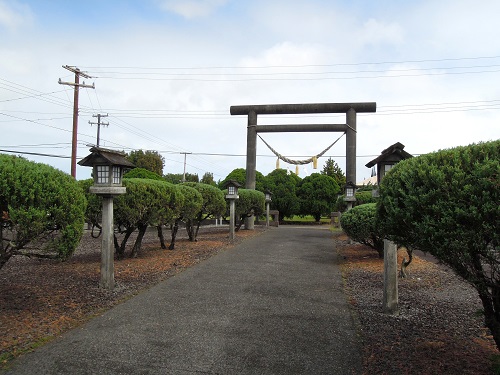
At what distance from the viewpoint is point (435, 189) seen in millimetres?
3008

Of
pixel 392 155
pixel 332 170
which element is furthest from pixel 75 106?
pixel 332 170

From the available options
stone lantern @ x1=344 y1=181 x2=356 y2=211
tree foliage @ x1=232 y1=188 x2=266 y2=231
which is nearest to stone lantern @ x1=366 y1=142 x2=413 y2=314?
stone lantern @ x1=344 y1=181 x2=356 y2=211

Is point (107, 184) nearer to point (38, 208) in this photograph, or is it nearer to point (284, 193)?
point (38, 208)

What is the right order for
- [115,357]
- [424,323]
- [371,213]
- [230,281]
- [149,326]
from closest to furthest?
[115,357] → [149,326] → [424,323] → [230,281] → [371,213]

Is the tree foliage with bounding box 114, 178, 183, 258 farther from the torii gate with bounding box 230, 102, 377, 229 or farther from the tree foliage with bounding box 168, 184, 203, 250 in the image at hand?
the torii gate with bounding box 230, 102, 377, 229

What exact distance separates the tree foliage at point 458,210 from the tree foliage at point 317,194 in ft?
88.6

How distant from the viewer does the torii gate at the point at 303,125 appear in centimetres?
1970

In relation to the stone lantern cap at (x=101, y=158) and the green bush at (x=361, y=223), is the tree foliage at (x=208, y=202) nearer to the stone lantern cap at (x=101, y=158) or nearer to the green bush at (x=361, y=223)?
the green bush at (x=361, y=223)

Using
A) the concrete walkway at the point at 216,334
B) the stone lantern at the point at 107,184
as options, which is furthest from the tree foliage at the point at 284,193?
the stone lantern at the point at 107,184

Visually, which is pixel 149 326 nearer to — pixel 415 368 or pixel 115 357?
pixel 115 357

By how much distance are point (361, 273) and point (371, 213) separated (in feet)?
5.87

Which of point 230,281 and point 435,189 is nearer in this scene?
point 435,189

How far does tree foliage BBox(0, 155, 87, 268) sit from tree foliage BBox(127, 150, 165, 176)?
3981 centimetres

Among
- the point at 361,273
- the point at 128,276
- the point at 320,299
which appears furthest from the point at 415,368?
the point at 128,276
